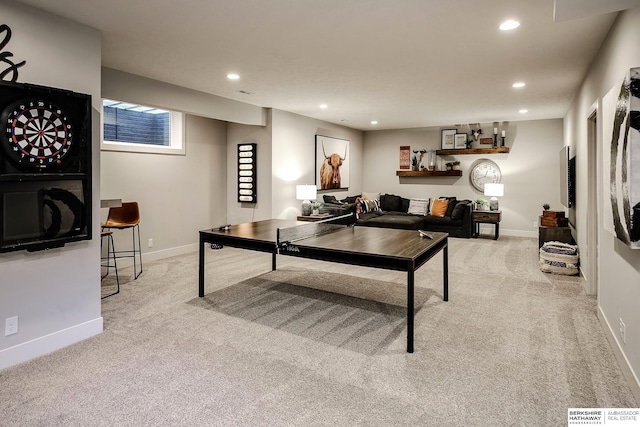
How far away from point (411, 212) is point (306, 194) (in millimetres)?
2972

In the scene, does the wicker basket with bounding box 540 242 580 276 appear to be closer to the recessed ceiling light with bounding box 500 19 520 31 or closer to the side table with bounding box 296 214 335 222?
the recessed ceiling light with bounding box 500 19 520 31

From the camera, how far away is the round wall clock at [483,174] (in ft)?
27.5

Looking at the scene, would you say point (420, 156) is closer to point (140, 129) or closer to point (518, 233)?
point (518, 233)

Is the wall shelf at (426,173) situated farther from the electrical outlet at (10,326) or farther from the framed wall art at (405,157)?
the electrical outlet at (10,326)

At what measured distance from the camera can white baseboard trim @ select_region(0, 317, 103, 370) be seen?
2.60m

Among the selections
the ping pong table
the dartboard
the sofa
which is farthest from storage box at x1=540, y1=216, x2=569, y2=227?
the dartboard

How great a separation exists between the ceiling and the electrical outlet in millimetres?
2189

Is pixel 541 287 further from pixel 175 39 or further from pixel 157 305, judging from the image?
pixel 175 39

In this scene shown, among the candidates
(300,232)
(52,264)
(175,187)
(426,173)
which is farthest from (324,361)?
(426,173)

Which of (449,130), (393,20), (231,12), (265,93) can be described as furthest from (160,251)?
(449,130)

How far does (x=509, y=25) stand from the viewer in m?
2.99

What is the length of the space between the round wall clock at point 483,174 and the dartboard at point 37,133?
7860 mm

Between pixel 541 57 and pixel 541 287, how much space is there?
2.49m

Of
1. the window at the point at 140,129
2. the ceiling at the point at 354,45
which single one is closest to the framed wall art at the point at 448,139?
the ceiling at the point at 354,45
